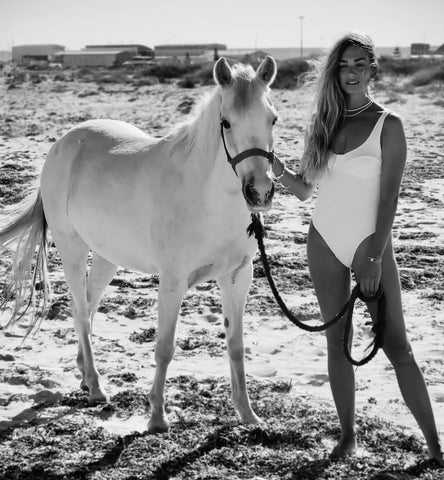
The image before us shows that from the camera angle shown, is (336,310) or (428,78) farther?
(428,78)

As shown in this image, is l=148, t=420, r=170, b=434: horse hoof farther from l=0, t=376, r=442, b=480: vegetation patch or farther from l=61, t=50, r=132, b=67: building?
l=61, t=50, r=132, b=67: building


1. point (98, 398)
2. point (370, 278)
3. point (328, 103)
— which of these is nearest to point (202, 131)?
point (328, 103)

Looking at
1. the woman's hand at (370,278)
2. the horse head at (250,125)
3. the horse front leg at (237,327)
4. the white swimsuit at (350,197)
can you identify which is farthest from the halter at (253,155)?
the horse front leg at (237,327)

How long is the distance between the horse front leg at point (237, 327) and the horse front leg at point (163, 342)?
0.32 metres

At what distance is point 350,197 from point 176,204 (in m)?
1.05

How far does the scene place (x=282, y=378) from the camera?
473 centimetres

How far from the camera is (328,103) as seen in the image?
3334 mm

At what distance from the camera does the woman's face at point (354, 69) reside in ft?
10.8

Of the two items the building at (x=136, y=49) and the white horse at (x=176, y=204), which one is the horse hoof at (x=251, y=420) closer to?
the white horse at (x=176, y=204)

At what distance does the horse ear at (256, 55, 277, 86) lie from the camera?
3645 mm

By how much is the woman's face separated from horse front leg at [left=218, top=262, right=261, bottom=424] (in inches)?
Result: 49.3

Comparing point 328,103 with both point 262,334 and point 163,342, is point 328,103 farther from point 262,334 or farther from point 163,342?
point 262,334

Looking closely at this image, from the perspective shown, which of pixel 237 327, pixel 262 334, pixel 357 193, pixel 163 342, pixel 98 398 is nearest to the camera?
pixel 357 193

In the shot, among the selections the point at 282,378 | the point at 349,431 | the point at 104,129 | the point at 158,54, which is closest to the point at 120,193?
the point at 104,129
